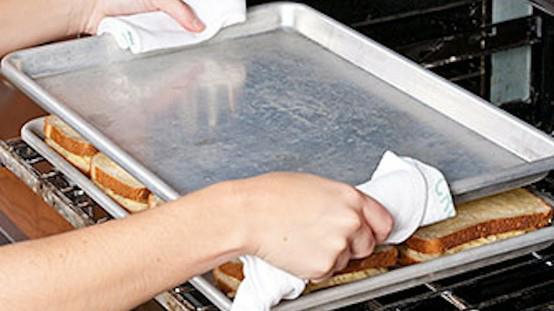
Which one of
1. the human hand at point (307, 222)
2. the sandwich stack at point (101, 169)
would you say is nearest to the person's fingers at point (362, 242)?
the human hand at point (307, 222)

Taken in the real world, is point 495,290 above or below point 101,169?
below

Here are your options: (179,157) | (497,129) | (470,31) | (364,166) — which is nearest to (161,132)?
(179,157)

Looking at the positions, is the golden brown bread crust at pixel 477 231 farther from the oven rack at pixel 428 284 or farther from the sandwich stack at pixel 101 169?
the sandwich stack at pixel 101 169

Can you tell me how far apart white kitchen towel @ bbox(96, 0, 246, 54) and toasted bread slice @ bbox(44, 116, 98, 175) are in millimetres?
132

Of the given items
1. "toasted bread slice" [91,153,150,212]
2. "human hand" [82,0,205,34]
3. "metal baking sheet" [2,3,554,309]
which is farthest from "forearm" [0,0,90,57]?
"toasted bread slice" [91,153,150,212]

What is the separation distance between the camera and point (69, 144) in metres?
Result: 1.66

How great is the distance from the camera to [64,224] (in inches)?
78.5

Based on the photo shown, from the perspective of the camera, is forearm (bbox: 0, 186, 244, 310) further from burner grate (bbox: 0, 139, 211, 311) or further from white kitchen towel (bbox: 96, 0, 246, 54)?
white kitchen towel (bbox: 96, 0, 246, 54)

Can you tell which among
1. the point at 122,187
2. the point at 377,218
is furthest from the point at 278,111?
the point at 377,218

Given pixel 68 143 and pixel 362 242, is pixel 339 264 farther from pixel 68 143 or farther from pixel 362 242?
pixel 68 143

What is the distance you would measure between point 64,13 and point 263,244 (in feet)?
2.16

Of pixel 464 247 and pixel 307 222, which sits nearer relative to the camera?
pixel 307 222

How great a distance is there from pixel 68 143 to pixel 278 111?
252mm

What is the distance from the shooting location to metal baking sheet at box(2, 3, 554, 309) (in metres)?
1.46
